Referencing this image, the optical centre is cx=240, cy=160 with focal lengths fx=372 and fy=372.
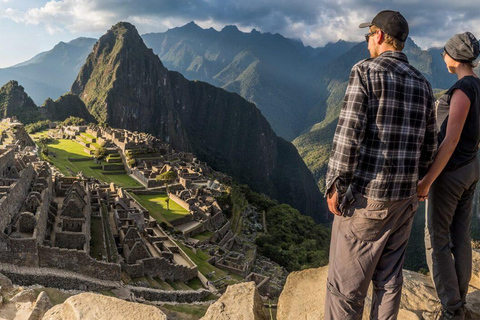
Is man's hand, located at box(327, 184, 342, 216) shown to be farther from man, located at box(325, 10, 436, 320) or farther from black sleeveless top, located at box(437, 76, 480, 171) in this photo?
black sleeveless top, located at box(437, 76, 480, 171)

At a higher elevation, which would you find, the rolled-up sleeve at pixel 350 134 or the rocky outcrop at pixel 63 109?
the rocky outcrop at pixel 63 109

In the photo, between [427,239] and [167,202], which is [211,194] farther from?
[427,239]

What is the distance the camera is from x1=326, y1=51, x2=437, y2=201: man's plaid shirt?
316 centimetres

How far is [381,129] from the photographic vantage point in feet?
10.5

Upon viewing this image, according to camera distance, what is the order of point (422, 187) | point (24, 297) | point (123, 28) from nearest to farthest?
point (422, 187)
point (24, 297)
point (123, 28)

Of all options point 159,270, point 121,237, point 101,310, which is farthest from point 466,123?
point 121,237

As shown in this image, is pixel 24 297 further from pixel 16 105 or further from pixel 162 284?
pixel 16 105

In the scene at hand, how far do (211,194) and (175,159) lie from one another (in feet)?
62.2

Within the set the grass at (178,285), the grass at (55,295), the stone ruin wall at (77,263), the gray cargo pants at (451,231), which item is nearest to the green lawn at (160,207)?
the grass at (178,285)

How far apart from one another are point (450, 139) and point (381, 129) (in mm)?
944

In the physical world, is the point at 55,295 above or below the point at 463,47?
below

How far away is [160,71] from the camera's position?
479 ft

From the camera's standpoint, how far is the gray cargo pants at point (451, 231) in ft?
13.3

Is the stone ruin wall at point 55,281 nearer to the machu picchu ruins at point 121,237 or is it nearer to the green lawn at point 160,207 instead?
the machu picchu ruins at point 121,237
